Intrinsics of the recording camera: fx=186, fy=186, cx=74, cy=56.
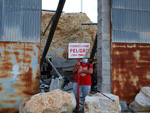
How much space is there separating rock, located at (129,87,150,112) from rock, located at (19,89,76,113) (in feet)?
7.11

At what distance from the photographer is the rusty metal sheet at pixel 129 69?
632 cm

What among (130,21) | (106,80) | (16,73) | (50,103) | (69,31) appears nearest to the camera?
(50,103)

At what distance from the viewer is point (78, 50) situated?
555 cm

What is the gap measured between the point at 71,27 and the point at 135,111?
24.7 meters

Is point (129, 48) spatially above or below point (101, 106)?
above

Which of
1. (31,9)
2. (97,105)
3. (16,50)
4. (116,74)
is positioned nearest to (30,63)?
(16,50)

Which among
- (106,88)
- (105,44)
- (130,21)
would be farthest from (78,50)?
(130,21)

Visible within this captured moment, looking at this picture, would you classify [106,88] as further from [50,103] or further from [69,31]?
[69,31]

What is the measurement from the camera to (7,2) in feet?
18.8

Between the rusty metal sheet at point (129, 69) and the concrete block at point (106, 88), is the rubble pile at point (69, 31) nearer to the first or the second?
the rusty metal sheet at point (129, 69)

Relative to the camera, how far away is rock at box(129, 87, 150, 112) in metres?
5.67

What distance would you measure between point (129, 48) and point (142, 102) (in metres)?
1.86

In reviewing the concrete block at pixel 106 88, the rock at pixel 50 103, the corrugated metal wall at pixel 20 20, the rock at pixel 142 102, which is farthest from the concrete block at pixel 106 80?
the corrugated metal wall at pixel 20 20

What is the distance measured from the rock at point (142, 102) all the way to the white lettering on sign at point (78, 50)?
2.20 m
